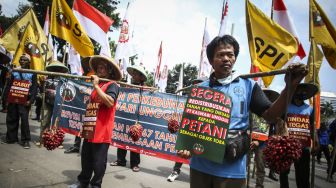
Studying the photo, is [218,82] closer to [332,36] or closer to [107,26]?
[332,36]

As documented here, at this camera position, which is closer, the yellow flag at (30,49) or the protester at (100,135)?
the protester at (100,135)

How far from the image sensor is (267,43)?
480cm

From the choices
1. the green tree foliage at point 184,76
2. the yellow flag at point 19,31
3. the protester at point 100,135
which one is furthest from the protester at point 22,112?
the green tree foliage at point 184,76

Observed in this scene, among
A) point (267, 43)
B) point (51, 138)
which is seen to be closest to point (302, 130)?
point (267, 43)

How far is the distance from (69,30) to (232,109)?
15.2ft

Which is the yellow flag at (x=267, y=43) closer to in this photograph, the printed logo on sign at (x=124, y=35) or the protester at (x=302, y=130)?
the protester at (x=302, y=130)

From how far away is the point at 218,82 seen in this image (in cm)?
251

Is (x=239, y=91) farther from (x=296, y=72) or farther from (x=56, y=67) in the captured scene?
(x=56, y=67)

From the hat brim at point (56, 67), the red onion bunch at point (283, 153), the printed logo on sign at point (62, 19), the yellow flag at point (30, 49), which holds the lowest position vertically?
the red onion bunch at point (283, 153)

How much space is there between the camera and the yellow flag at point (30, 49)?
20.9 ft

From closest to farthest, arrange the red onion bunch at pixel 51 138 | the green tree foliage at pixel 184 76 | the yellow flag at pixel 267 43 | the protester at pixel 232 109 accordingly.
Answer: the protester at pixel 232 109 → the red onion bunch at pixel 51 138 → the yellow flag at pixel 267 43 → the green tree foliage at pixel 184 76

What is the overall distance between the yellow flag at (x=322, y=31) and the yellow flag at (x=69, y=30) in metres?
4.40

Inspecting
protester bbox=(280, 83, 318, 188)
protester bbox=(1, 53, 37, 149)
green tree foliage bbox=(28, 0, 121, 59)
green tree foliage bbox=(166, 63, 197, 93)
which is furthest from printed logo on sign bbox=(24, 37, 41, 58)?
green tree foliage bbox=(166, 63, 197, 93)

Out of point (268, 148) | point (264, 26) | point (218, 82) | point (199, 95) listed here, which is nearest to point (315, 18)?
point (264, 26)
